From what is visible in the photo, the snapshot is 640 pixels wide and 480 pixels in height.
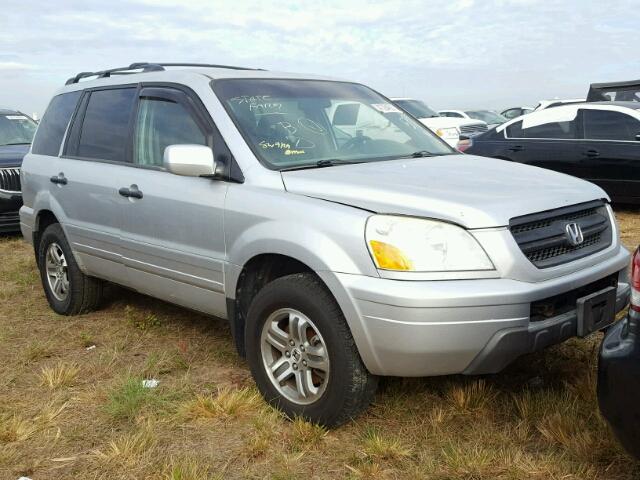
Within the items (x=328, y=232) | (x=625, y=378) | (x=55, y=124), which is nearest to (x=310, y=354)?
(x=328, y=232)

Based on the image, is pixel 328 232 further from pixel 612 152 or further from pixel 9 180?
pixel 9 180

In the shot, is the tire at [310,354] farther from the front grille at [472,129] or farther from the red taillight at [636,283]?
the front grille at [472,129]

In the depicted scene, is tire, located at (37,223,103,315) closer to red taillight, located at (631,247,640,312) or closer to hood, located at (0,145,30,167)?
hood, located at (0,145,30,167)

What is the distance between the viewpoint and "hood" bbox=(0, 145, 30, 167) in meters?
8.52

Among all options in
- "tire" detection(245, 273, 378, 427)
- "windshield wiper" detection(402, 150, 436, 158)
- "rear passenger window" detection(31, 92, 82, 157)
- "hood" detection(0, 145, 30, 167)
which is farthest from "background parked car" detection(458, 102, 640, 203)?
"tire" detection(245, 273, 378, 427)

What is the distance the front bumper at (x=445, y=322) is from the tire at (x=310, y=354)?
10 centimetres

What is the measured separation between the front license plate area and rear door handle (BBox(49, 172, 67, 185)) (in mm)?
3554

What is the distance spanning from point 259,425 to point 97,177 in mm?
2137

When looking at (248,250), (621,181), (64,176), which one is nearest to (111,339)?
(64,176)

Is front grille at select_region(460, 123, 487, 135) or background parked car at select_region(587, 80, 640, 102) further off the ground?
background parked car at select_region(587, 80, 640, 102)

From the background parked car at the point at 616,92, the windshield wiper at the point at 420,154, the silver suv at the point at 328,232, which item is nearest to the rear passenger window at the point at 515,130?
the background parked car at the point at 616,92

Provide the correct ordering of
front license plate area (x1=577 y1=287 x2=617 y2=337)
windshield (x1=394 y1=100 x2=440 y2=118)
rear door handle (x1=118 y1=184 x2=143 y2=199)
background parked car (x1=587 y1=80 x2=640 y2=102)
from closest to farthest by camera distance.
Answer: front license plate area (x1=577 y1=287 x2=617 y2=337)
rear door handle (x1=118 y1=184 x2=143 y2=199)
background parked car (x1=587 y1=80 x2=640 y2=102)
windshield (x1=394 y1=100 x2=440 y2=118)

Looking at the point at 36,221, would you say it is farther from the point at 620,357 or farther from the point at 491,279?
the point at 620,357

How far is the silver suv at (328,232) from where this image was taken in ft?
9.09
